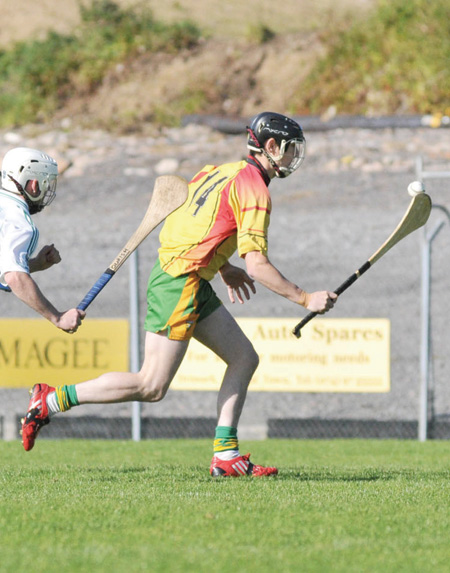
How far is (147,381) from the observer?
6.05 meters

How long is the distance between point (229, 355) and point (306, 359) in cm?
359

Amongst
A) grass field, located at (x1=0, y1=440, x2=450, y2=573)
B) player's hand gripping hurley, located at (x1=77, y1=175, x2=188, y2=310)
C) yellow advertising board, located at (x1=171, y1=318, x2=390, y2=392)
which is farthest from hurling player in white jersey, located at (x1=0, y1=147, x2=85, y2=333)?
yellow advertising board, located at (x1=171, y1=318, x2=390, y2=392)

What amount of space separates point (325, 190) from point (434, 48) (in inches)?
180

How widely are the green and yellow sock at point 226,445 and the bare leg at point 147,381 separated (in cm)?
50

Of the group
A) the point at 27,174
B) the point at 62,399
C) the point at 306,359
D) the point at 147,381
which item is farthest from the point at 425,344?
the point at 27,174

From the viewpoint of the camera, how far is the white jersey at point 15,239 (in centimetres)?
576

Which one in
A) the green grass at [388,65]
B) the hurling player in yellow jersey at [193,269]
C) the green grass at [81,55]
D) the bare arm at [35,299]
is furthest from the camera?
the green grass at [81,55]

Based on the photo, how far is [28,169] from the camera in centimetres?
605

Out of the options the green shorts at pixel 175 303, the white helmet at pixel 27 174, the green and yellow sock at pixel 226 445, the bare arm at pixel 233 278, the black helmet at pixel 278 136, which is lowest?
the green and yellow sock at pixel 226 445

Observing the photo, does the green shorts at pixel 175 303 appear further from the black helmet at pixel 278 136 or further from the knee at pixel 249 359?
the black helmet at pixel 278 136

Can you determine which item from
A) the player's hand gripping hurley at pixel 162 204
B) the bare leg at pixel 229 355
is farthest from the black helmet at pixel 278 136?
the bare leg at pixel 229 355

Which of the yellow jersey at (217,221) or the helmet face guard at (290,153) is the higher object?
the helmet face guard at (290,153)

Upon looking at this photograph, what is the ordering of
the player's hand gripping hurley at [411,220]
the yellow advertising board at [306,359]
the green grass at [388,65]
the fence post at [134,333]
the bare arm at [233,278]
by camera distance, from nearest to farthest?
the player's hand gripping hurley at [411,220]
the bare arm at [233,278]
the yellow advertising board at [306,359]
the fence post at [134,333]
the green grass at [388,65]

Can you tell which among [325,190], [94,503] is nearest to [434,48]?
[325,190]
